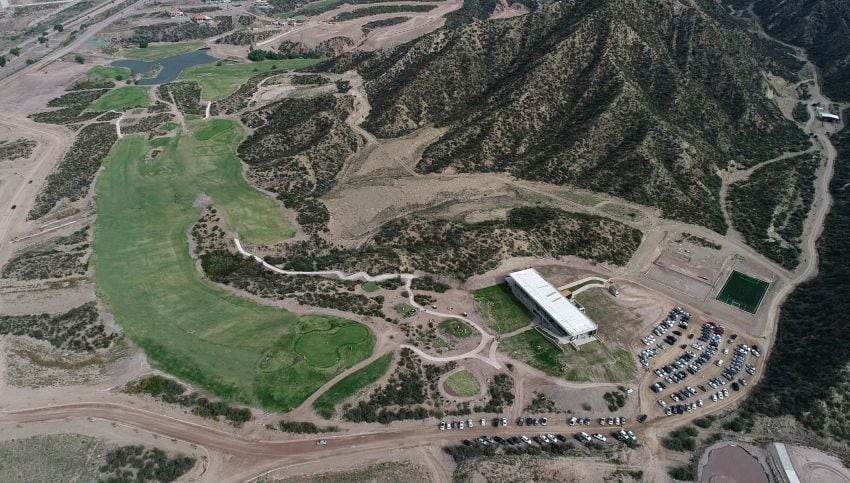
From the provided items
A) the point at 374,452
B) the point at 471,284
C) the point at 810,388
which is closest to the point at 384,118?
the point at 471,284

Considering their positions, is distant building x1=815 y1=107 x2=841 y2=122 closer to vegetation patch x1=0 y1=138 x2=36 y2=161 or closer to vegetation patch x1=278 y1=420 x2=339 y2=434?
vegetation patch x1=278 y1=420 x2=339 y2=434

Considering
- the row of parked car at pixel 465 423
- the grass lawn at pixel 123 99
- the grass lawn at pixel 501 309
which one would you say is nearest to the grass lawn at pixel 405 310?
the grass lawn at pixel 501 309

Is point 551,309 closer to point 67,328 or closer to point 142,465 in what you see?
point 142,465

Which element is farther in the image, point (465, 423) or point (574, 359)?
point (574, 359)

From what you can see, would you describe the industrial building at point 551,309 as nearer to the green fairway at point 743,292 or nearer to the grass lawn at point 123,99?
the green fairway at point 743,292

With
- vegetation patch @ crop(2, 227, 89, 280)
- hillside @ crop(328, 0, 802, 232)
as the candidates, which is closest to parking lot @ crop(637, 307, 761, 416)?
hillside @ crop(328, 0, 802, 232)

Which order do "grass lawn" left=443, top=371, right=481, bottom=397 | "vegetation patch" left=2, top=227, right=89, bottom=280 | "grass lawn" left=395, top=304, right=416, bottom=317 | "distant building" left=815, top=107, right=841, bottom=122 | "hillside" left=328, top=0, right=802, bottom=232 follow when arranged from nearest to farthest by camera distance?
1. "grass lawn" left=443, top=371, right=481, bottom=397
2. "grass lawn" left=395, top=304, right=416, bottom=317
3. "vegetation patch" left=2, top=227, right=89, bottom=280
4. "hillside" left=328, top=0, right=802, bottom=232
5. "distant building" left=815, top=107, right=841, bottom=122

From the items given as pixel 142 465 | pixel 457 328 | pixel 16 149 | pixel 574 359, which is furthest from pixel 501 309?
pixel 16 149
